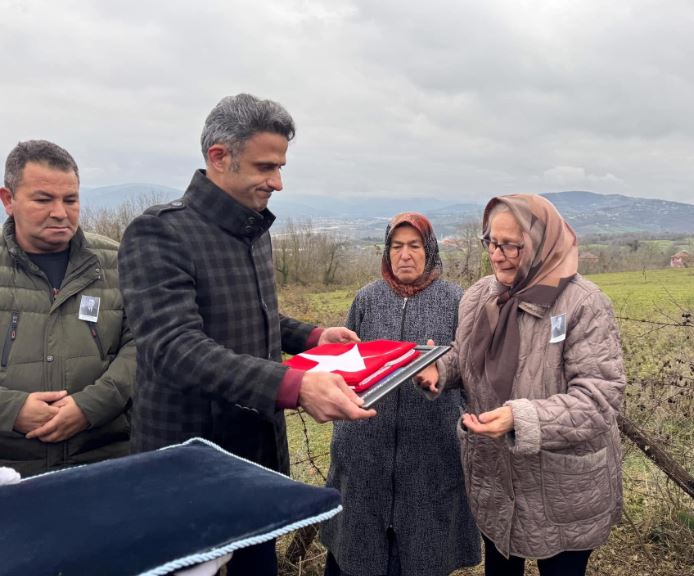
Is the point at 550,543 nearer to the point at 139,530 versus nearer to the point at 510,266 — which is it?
the point at 510,266

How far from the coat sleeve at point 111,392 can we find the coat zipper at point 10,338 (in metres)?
0.33

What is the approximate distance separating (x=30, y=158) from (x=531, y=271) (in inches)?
92.1

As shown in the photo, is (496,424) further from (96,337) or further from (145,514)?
(96,337)

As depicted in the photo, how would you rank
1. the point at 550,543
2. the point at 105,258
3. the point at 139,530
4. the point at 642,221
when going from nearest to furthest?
the point at 139,530, the point at 550,543, the point at 105,258, the point at 642,221

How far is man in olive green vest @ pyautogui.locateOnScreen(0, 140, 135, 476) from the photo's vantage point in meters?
2.51

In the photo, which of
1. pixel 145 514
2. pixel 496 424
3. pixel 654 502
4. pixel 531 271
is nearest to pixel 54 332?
pixel 145 514

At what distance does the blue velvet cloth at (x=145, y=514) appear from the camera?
1111 millimetres

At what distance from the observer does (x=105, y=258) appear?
2.87m

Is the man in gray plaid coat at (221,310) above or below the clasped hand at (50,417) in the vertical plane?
above

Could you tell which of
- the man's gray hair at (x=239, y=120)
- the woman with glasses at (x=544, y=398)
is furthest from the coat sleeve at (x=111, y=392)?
the woman with glasses at (x=544, y=398)

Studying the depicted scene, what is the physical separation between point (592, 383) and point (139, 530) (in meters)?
1.72

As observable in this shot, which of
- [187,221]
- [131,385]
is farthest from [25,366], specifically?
[187,221]

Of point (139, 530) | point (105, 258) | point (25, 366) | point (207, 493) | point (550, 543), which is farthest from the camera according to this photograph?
point (105, 258)

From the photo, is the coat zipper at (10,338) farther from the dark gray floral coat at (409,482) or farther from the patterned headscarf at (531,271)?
the patterned headscarf at (531,271)
